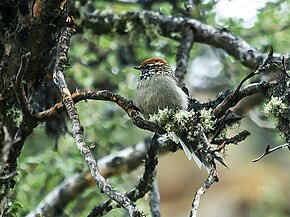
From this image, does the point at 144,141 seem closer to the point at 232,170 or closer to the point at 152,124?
the point at 152,124

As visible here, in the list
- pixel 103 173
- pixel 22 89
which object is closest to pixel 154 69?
pixel 103 173

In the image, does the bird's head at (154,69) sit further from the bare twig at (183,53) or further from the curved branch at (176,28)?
the curved branch at (176,28)

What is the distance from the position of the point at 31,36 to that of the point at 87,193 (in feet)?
7.28

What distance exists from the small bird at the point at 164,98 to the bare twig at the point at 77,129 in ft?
2.26

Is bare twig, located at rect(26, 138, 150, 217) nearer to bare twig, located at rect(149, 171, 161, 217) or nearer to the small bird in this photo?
bare twig, located at rect(149, 171, 161, 217)

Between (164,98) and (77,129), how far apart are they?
119 cm

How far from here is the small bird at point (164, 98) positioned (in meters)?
4.07

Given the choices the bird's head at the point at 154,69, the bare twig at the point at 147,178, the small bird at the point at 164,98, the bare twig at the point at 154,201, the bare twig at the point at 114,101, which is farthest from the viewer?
the bird's head at the point at 154,69

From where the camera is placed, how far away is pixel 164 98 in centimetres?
420

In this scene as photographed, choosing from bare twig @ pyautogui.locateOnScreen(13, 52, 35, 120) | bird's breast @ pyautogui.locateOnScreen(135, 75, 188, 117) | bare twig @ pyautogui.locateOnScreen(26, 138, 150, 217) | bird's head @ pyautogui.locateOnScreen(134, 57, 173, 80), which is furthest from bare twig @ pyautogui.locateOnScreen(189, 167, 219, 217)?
bare twig @ pyautogui.locateOnScreen(26, 138, 150, 217)

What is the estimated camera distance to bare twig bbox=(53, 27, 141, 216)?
2626 mm

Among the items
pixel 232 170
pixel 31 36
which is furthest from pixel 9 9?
pixel 232 170

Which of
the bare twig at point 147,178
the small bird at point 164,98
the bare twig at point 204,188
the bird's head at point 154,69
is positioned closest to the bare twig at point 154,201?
the bare twig at point 147,178

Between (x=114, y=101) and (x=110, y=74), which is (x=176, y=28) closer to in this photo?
(x=110, y=74)
